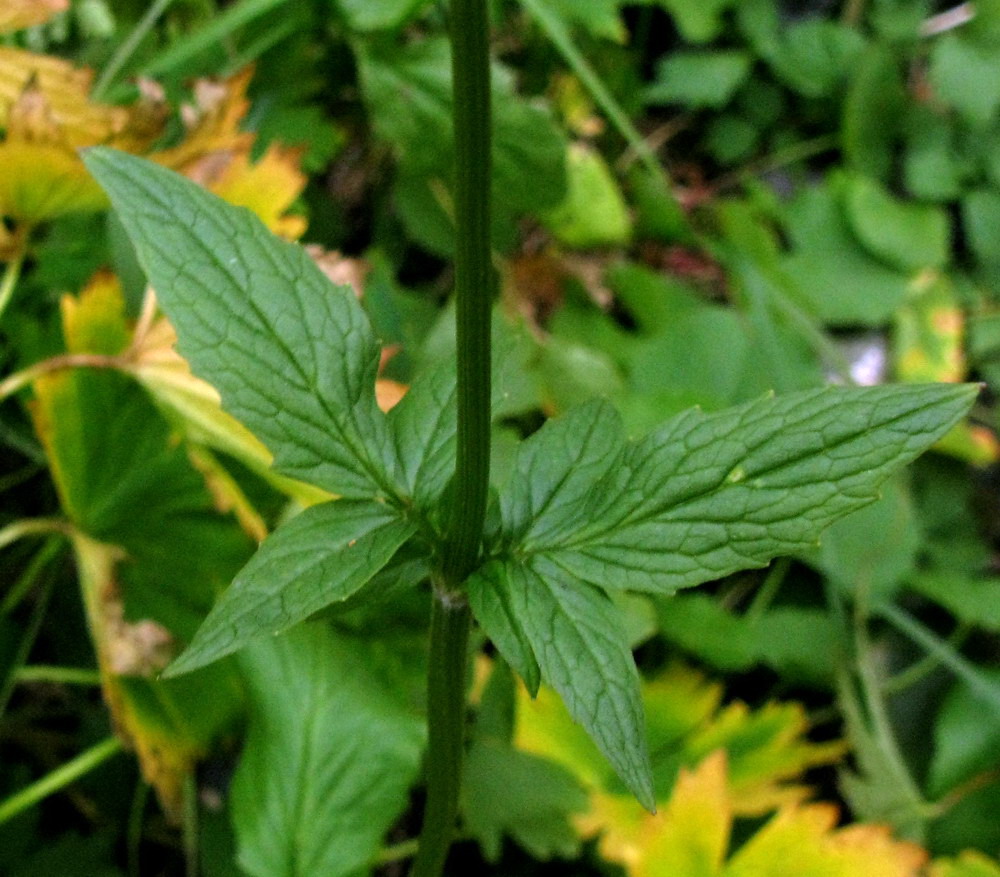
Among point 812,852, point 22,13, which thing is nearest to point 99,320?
point 22,13

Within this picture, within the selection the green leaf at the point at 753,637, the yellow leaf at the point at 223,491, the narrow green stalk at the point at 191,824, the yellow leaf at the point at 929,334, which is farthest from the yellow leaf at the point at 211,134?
the yellow leaf at the point at 929,334

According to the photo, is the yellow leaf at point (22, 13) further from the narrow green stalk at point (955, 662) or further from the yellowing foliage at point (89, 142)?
the narrow green stalk at point (955, 662)

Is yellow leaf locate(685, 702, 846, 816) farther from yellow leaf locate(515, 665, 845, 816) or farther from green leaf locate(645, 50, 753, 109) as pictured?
green leaf locate(645, 50, 753, 109)

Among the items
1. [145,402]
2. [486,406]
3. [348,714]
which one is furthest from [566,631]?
[145,402]

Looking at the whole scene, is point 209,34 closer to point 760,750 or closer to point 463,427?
point 463,427

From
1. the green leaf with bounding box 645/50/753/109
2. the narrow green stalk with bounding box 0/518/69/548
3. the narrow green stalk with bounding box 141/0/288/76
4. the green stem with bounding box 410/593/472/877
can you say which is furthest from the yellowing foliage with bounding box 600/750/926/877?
the green leaf with bounding box 645/50/753/109

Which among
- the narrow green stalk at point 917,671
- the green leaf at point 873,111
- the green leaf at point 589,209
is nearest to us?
the narrow green stalk at point 917,671
